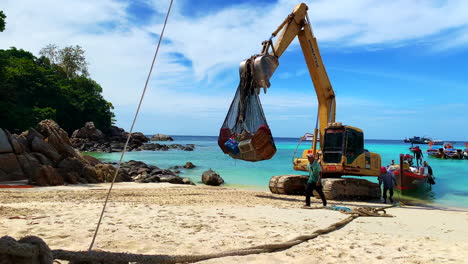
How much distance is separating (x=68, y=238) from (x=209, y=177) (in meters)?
14.8

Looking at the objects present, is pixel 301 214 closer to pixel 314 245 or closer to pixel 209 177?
pixel 314 245

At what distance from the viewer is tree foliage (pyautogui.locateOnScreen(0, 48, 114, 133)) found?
3177 cm

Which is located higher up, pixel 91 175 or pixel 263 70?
pixel 263 70

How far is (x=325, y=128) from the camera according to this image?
1372cm

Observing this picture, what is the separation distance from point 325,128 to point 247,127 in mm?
4594

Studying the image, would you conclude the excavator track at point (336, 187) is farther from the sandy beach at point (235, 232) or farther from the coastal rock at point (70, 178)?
the coastal rock at point (70, 178)

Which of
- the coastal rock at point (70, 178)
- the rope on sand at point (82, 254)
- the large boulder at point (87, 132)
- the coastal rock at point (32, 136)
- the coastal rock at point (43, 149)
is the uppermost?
the large boulder at point (87, 132)

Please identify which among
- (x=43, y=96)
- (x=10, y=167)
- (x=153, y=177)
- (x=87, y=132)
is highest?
(x=43, y=96)

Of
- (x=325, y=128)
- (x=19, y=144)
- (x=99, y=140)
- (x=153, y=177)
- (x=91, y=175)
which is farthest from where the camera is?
(x=99, y=140)

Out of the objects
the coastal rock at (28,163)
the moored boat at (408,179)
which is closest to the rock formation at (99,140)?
the coastal rock at (28,163)

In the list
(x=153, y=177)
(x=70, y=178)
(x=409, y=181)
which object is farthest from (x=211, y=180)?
(x=409, y=181)

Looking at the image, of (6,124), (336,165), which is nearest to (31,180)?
(336,165)

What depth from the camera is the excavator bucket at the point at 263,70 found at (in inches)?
411

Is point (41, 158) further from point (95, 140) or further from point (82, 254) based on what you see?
point (95, 140)
